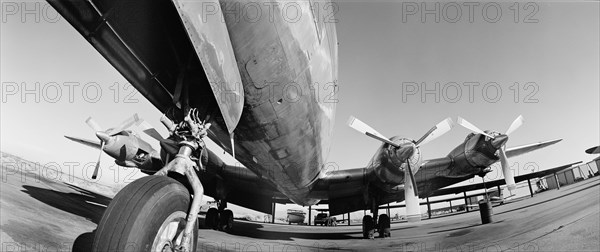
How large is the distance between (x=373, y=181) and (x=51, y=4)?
9.26 metres

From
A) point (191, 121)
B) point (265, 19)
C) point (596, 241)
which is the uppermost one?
point (265, 19)

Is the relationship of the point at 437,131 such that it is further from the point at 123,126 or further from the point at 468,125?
the point at 123,126

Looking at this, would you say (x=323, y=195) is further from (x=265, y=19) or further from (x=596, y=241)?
(x=265, y=19)

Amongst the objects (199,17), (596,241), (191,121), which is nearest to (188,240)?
(191,121)

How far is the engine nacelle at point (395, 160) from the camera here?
865cm

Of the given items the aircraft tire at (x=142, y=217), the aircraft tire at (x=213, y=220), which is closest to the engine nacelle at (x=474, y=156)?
the aircraft tire at (x=142, y=217)

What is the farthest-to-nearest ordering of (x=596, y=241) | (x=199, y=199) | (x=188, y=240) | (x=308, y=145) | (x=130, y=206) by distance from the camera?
(x=596, y=241) → (x=308, y=145) → (x=199, y=199) → (x=188, y=240) → (x=130, y=206)

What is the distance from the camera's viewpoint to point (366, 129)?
8.81m

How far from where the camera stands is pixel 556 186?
26031mm

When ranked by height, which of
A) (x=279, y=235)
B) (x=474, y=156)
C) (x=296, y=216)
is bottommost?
(x=279, y=235)

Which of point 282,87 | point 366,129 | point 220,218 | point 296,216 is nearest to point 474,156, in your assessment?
point 366,129

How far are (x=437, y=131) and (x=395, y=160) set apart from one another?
1.38m

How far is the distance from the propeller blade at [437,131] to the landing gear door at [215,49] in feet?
21.3

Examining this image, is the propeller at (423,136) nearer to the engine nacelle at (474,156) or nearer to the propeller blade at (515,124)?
the engine nacelle at (474,156)
